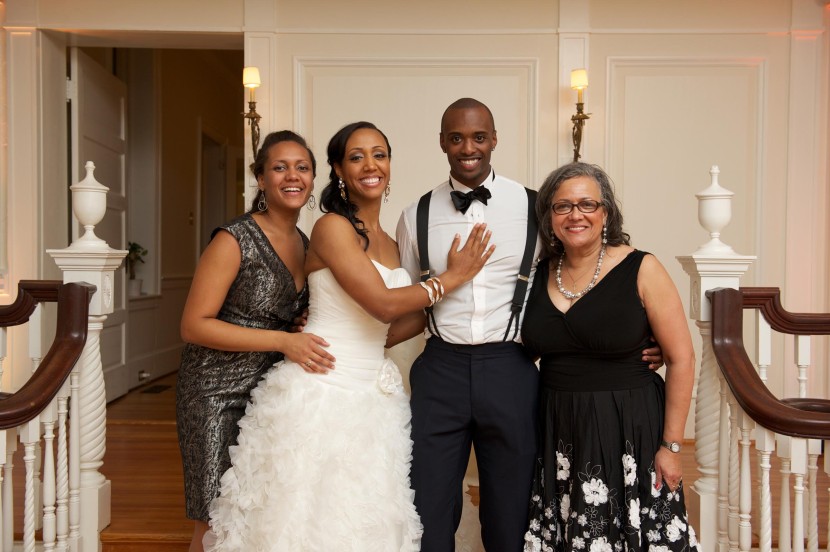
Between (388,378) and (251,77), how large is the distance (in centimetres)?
284

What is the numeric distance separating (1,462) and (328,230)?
1.33 meters

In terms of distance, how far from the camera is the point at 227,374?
220 centimetres

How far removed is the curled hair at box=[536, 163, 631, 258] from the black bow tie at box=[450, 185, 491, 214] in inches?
7.0

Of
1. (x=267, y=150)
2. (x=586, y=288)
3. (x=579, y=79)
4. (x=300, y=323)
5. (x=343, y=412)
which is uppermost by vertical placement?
(x=579, y=79)

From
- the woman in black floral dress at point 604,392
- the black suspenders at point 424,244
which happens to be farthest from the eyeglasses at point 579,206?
the black suspenders at point 424,244

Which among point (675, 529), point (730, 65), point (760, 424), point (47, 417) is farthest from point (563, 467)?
point (730, 65)

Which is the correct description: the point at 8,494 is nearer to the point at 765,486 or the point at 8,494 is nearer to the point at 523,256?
the point at 523,256

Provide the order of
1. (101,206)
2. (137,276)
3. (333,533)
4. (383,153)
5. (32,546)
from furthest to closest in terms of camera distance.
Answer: (137,276), (101,206), (32,546), (383,153), (333,533)

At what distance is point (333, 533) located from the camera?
1.82 meters

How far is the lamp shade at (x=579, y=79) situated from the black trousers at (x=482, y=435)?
2.63m

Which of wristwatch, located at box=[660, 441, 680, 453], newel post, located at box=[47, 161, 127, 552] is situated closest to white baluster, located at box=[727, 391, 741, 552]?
wristwatch, located at box=[660, 441, 680, 453]

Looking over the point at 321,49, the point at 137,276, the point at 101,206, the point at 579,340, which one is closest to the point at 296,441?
the point at 579,340

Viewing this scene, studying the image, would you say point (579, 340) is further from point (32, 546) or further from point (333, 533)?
point (32, 546)

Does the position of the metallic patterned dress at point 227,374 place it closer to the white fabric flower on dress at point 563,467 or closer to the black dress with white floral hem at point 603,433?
the black dress with white floral hem at point 603,433
